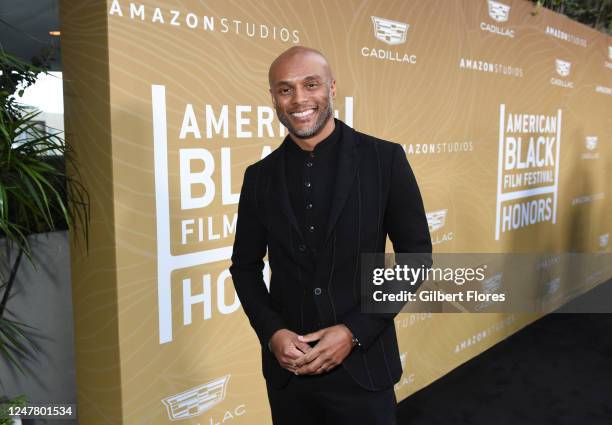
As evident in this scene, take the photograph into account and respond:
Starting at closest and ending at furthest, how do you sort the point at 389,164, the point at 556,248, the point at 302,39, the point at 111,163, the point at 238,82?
the point at 389,164 → the point at 111,163 → the point at 238,82 → the point at 302,39 → the point at 556,248

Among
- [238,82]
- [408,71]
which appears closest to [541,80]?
[408,71]

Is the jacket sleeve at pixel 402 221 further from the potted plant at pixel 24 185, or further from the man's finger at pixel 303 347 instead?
the potted plant at pixel 24 185

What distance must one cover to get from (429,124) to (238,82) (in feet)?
4.51

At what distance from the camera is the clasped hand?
1.32 m

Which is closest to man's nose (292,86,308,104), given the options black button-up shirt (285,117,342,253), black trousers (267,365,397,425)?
black button-up shirt (285,117,342,253)

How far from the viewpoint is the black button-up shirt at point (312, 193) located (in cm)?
140

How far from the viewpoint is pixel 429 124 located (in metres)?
3.27

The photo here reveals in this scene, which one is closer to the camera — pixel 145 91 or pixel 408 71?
pixel 145 91

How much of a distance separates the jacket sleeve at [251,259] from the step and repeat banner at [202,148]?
59 cm

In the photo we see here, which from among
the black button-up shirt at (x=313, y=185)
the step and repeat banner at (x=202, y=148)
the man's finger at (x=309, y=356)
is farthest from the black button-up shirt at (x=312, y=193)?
the step and repeat banner at (x=202, y=148)

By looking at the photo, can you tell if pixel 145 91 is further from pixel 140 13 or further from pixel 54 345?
pixel 54 345

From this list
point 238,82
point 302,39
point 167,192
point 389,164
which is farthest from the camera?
point 302,39

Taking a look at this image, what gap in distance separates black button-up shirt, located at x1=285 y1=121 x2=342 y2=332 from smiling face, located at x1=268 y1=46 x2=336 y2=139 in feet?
0.25

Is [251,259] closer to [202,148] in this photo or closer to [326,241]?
[326,241]
